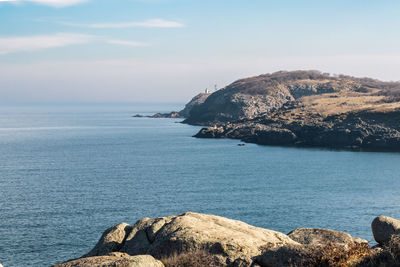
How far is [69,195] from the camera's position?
7675cm

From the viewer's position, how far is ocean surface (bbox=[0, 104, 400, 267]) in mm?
56750

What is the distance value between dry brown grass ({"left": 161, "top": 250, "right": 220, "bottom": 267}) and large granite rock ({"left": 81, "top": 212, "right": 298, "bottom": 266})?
1.37 feet

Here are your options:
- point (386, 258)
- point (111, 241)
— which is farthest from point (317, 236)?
point (111, 241)

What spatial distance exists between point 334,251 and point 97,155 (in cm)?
12335

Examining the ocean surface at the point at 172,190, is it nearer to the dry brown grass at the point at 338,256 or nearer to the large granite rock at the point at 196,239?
the large granite rock at the point at 196,239

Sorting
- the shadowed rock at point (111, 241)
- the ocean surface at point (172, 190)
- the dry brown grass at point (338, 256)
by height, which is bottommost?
the ocean surface at point (172, 190)

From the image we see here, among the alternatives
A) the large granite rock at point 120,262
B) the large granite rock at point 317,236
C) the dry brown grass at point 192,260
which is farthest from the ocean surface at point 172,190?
the dry brown grass at point 192,260

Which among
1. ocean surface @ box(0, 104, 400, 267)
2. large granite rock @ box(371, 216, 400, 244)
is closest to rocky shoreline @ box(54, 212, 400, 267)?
large granite rock @ box(371, 216, 400, 244)

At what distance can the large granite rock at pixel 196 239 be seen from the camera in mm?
17516

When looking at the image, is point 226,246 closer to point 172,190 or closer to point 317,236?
point 317,236

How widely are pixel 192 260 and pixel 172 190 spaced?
66809 mm

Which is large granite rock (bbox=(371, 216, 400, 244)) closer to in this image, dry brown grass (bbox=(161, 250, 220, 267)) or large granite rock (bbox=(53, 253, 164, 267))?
dry brown grass (bbox=(161, 250, 220, 267))

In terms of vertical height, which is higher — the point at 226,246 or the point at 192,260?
the point at 226,246

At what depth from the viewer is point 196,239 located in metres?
18.3
